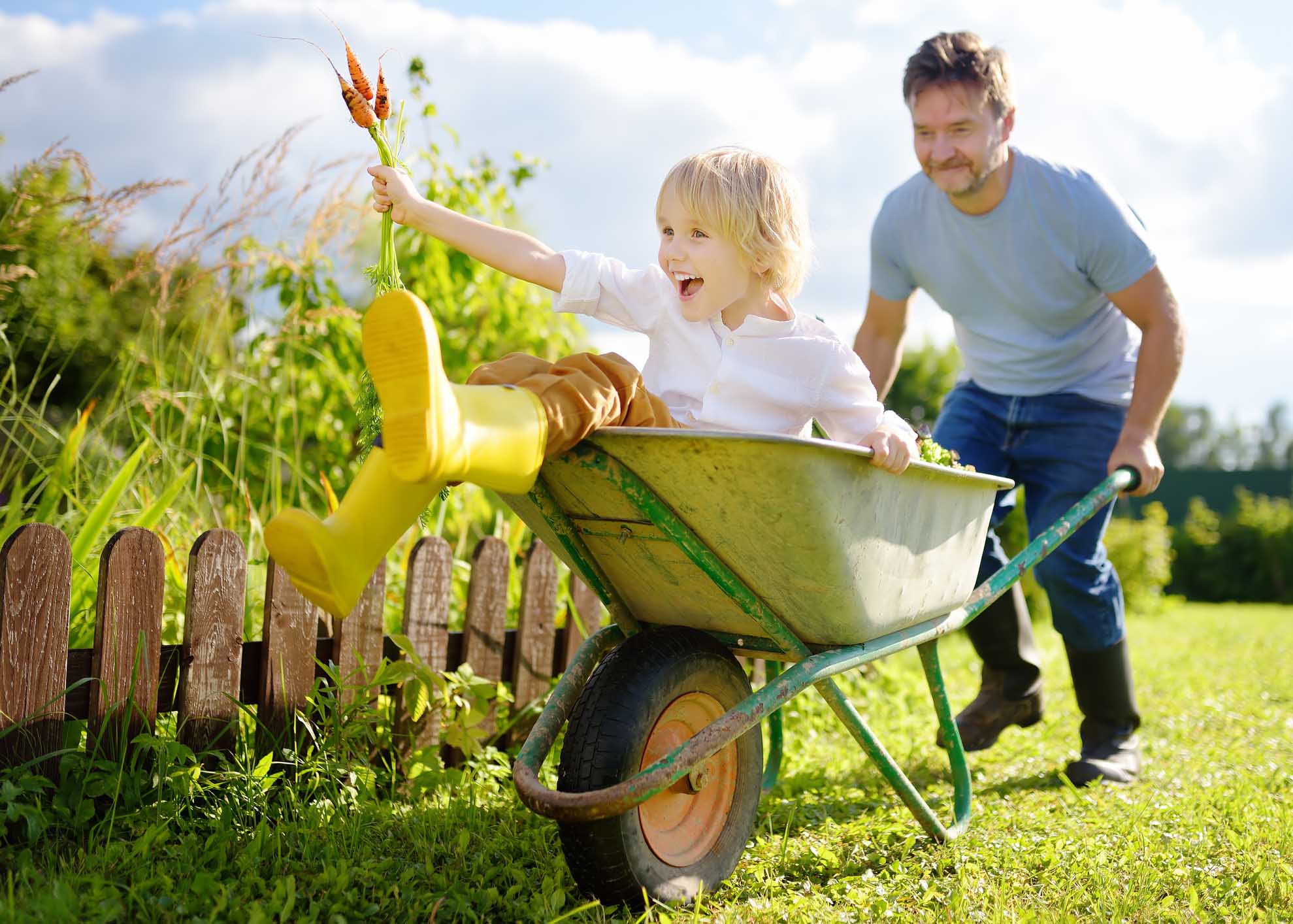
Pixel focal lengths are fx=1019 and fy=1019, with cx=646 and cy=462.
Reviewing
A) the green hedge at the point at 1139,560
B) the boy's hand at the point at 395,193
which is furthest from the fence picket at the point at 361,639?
the green hedge at the point at 1139,560

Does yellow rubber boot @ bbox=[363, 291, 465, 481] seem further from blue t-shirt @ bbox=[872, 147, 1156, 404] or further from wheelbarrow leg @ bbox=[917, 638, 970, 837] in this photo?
blue t-shirt @ bbox=[872, 147, 1156, 404]

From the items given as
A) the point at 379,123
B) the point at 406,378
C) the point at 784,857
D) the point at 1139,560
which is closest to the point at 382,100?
the point at 379,123

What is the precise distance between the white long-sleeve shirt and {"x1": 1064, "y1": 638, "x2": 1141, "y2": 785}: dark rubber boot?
1491 mm

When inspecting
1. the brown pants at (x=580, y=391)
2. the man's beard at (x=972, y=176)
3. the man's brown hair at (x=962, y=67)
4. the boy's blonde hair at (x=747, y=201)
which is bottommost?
the brown pants at (x=580, y=391)

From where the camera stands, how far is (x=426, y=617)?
8.57 ft

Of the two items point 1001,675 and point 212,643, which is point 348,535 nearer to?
point 212,643

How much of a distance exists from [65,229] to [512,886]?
90.8 inches

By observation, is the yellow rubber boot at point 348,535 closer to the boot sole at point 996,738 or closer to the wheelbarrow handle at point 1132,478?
the wheelbarrow handle at point 1132,478

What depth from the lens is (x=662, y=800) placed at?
1.84 meters

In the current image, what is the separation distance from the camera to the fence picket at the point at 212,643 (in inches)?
85.0

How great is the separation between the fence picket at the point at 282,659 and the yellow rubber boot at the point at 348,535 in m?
0.83

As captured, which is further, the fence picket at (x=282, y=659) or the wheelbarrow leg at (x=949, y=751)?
the fence picket at (x=282, y=659)

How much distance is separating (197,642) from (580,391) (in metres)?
1.16

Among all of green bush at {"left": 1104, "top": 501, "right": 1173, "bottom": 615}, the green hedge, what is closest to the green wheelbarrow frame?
the green hedge
